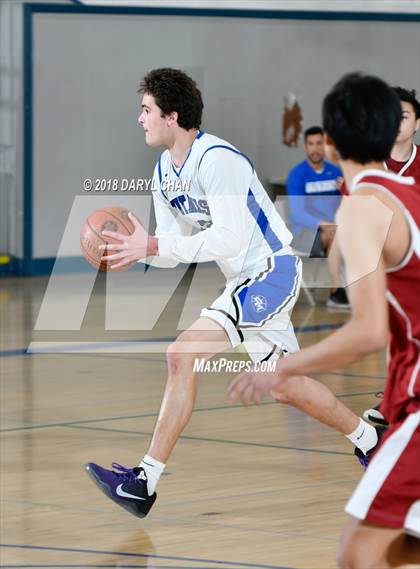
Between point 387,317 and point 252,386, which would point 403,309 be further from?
point 252,386

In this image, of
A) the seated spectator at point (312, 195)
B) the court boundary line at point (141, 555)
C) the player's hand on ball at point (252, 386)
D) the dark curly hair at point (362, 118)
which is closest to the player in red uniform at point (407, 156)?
the court boundary line at point (141, 555)

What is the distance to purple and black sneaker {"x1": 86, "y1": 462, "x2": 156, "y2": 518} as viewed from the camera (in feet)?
17.6

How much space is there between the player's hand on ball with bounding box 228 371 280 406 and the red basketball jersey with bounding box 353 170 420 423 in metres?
0.33

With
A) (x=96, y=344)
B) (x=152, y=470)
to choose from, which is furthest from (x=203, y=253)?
(x=96, y=344)

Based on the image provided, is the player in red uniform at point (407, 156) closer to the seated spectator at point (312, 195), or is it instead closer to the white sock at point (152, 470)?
the white sock at point (152, 470)

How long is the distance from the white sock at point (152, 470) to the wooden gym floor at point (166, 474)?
0.48 ft

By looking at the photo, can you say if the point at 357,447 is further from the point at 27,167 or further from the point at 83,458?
the point at 27,167

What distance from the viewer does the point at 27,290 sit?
44.0ft

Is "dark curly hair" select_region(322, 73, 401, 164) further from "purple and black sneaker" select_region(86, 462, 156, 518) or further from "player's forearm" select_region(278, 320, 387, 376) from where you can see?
"purple and black sneaker" select_region(86, 462, 156, 518)

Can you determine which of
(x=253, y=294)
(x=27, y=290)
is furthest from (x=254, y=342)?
(x=27, y=290)

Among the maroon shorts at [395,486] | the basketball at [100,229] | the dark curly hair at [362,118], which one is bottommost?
the basketball at [100,229]

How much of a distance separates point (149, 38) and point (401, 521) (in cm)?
1216

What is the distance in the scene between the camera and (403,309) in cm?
329

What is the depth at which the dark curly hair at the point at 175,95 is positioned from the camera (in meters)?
5.66
